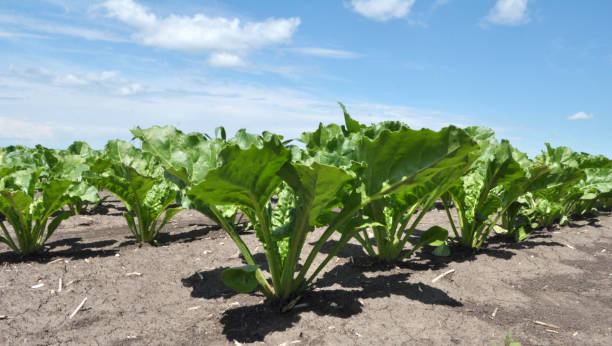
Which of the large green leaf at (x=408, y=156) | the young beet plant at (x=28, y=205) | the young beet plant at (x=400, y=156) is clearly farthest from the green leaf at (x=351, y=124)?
the young beet plant at (x=28, y=205)

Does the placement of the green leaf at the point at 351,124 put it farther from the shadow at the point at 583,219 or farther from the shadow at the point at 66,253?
the shadow at the point at 583,219

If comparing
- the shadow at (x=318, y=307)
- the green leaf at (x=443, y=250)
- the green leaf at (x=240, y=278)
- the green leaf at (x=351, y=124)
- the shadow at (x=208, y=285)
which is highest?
the green leaf at (x=351, y=124)

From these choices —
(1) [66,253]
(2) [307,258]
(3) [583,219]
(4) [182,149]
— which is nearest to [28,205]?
(1) [66,253]

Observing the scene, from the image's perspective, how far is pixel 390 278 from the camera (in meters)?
2.85

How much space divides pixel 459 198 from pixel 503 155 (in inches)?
21.3

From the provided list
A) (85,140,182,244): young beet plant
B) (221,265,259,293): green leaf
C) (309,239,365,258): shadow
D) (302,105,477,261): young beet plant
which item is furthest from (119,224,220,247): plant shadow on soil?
(302,105,477,261): young beet plant

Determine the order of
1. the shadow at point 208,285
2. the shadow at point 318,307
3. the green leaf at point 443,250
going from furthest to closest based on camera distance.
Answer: the green leaf at point 443,250, the shadow at point 208,285, the shadow at point 318,307

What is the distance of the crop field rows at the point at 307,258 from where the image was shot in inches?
76.2

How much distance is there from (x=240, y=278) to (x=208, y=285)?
3.09 feet

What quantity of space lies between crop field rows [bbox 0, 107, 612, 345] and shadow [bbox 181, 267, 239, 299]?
15mm

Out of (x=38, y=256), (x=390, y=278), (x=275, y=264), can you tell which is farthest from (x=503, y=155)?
(x=38, y=256)

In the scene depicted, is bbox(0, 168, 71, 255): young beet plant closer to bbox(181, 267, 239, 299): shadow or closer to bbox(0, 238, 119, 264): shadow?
bbox(0, 238, 119, 264): shadow

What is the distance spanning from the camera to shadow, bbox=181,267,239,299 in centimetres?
270

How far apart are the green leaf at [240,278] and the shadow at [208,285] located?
67 centimetres
